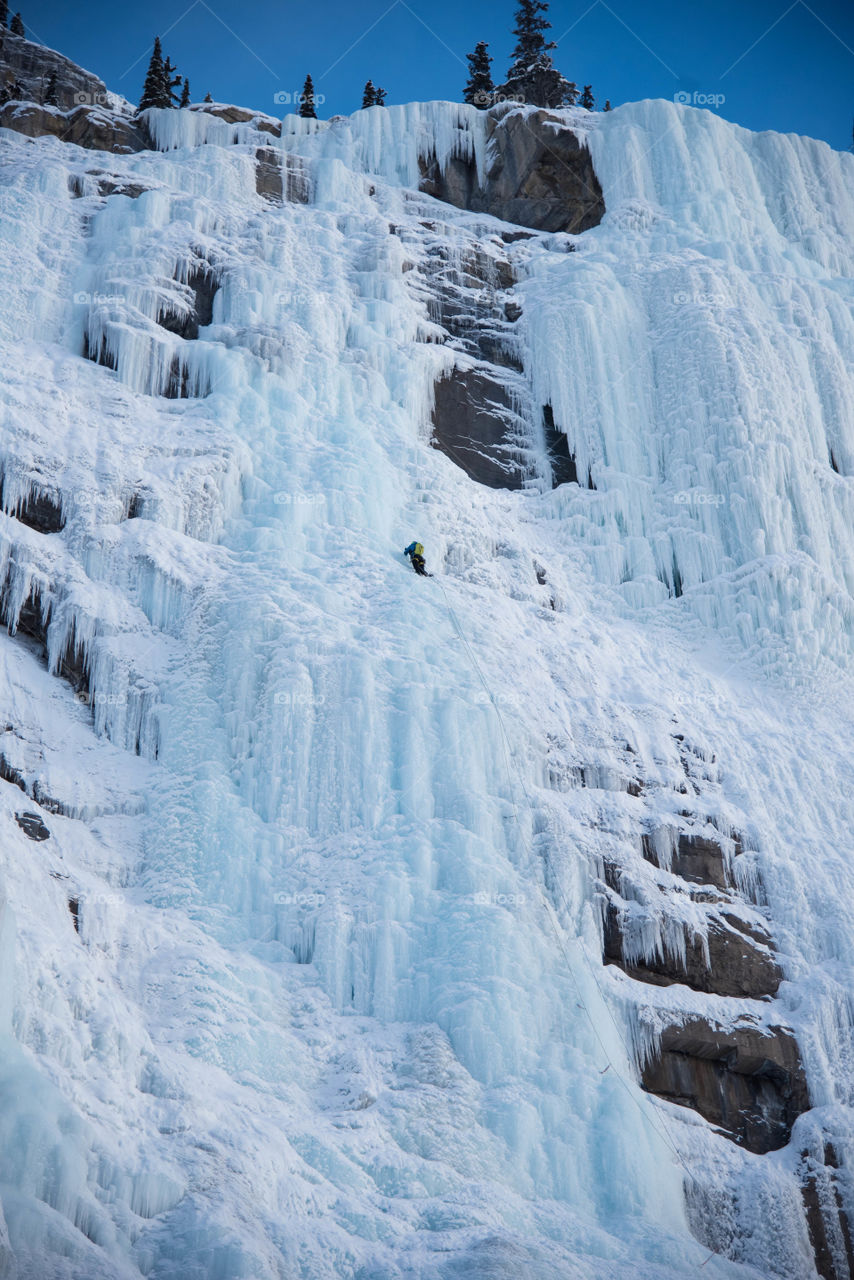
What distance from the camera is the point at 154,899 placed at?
1415cm

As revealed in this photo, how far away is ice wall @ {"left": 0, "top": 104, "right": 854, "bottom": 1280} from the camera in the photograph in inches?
458

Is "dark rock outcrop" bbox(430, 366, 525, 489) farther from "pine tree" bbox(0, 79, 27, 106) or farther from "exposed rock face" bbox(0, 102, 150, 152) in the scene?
"pine tree" bbox(0, 79, 27, 106)

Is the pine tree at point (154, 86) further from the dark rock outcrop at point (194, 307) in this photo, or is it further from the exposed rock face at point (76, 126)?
the dark rock outcrop at point (194, 307)

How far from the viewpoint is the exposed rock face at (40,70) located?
4153 cm

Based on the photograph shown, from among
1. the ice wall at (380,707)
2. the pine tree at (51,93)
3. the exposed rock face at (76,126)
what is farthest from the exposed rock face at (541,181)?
the pine tree at (51,93)

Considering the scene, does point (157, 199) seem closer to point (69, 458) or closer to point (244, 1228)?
point (69, 458)

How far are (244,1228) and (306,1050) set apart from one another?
3046 millimetres

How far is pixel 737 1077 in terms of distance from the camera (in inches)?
609

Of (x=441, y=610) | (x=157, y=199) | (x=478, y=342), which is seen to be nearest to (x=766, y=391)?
(x=478, y=342)

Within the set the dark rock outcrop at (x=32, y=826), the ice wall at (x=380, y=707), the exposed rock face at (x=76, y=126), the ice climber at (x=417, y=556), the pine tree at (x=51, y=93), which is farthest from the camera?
the pine tree at (x=51, y=93)

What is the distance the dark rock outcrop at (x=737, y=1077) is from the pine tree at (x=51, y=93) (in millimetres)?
28770

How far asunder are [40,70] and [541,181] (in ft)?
78.6

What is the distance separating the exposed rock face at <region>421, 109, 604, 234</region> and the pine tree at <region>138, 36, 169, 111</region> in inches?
382

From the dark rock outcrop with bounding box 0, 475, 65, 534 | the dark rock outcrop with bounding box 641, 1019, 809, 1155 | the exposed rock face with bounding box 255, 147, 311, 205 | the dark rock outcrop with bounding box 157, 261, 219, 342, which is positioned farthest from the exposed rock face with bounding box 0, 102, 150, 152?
the dark rock outcrop with bounding box 641, 1019, 809, 1155
